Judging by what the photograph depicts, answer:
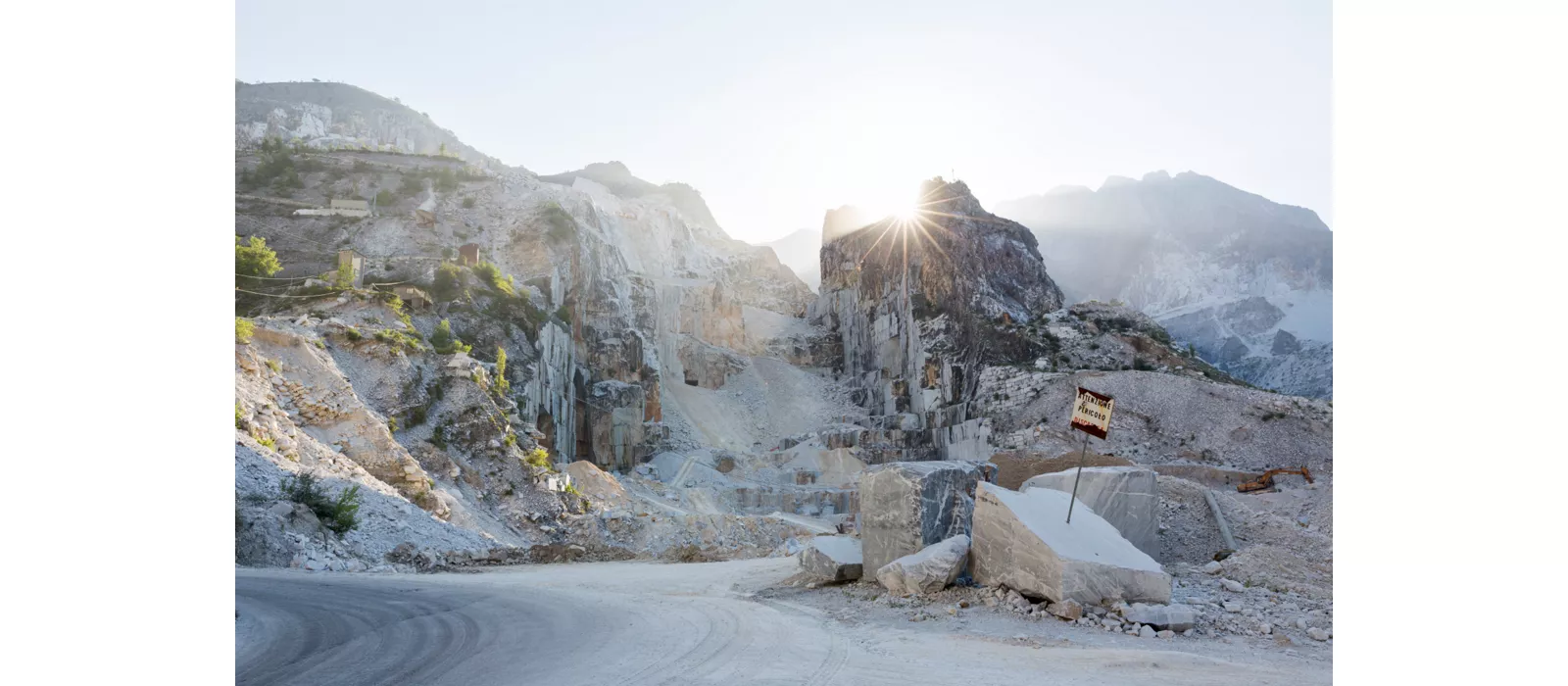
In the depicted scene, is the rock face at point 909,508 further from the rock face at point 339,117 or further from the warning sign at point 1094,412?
the rock face at point 339,117

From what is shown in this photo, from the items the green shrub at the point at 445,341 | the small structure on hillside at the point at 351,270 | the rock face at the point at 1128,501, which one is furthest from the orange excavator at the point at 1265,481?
the small structure on hillside at the point at 351,270

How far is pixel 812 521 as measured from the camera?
36031 mm

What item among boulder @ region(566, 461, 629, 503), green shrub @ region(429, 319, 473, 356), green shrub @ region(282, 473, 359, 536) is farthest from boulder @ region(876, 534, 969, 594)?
green shrub @ region(429, 319, 473, 356)

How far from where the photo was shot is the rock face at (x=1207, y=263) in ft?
285

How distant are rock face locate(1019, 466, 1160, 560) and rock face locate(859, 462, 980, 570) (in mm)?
1549

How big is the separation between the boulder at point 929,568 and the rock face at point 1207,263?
73829 mm

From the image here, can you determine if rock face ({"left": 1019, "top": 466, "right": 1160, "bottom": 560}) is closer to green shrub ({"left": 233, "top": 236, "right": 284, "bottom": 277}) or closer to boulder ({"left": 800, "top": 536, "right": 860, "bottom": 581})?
boulder ({"left": 800, "top": 536, "right": 860, "bottom": 581})

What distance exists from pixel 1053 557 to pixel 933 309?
56830 mm

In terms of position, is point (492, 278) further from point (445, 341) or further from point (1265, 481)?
point (1265, 481)

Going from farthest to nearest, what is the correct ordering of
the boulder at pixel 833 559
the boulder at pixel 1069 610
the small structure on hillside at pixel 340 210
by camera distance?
the small structure on hillside at pixel 340 210 → the boulder at pixel 833 559 → the boulder at pixel 1069 610
